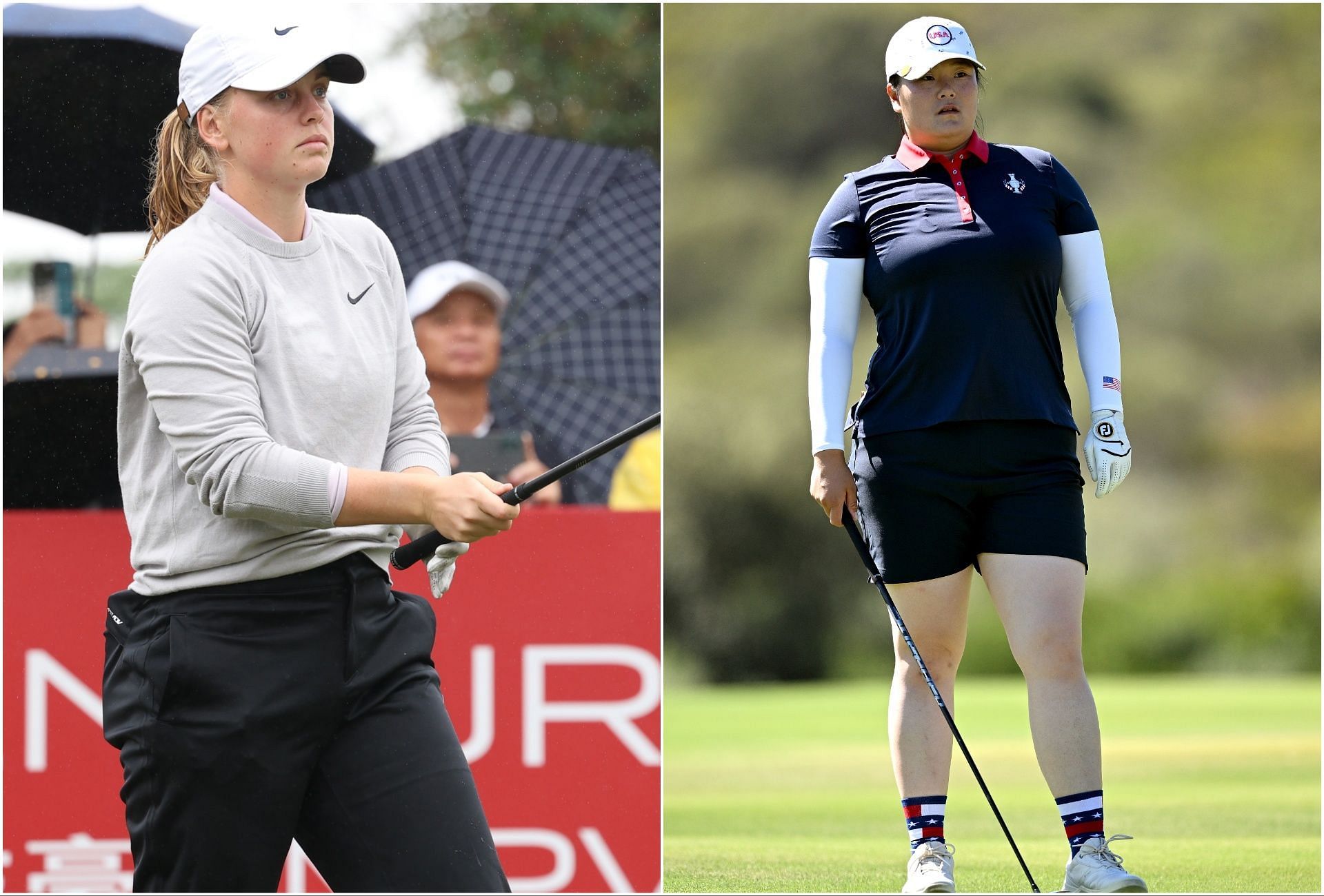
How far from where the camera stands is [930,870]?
9.68 feet

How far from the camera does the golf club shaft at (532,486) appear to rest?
240 centimetres

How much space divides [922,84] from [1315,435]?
61.2 feet

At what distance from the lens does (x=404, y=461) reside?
2471 millimetres

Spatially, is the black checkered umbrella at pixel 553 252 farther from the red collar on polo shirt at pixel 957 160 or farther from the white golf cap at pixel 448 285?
the red collar on polo shirt at pixel 957 160

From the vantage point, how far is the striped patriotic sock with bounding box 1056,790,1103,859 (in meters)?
2.82

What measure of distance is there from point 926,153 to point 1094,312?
1.32 feet

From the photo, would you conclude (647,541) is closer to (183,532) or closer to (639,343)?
(639,343)

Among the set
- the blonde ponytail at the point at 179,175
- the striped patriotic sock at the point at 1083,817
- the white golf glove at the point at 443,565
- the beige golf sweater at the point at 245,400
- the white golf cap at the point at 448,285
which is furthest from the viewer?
the white golf cap at the point at 448,285

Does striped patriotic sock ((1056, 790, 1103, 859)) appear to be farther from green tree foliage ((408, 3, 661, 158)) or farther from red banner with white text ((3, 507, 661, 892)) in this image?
green tree foliage ((408, 3, 661, 158))

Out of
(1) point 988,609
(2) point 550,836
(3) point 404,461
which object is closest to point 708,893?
(2) point 550,836

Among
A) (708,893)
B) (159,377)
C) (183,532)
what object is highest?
(159,377)

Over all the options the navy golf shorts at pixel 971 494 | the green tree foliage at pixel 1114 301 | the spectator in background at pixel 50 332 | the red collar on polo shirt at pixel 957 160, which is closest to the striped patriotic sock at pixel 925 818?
the navy golf shorts at pixel 971 494

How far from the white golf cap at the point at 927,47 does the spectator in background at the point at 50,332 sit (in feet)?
7.34

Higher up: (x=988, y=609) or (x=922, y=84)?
(x=922, y=84)
